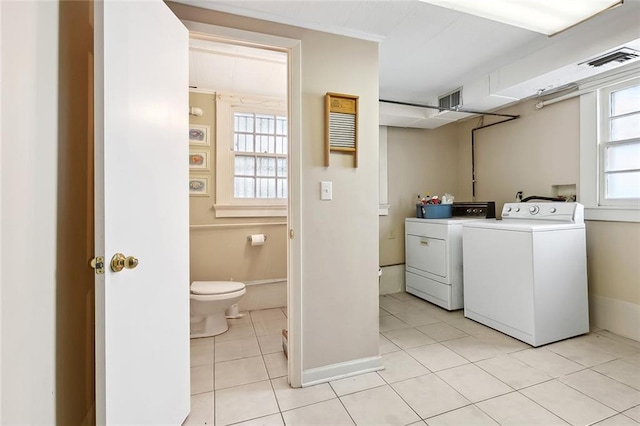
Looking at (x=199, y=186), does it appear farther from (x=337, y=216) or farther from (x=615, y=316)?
(x=615, y=316)

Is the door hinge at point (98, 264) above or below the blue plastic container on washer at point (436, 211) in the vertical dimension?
below

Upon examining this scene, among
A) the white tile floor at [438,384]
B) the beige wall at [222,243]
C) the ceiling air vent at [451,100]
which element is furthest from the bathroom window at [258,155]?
the ceiling air vent at [451,100]

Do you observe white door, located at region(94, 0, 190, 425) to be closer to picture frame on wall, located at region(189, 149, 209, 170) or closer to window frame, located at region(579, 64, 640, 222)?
picture frame on wall, located at region(189, 149, 209, 170)

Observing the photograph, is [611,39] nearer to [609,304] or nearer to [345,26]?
[345,26]

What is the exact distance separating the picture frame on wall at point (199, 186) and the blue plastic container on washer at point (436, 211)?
2.43m

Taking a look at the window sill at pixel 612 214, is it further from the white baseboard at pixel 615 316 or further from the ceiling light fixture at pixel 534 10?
the ceiling light fixture at pixel 534 10

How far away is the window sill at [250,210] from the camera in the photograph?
10.2ft

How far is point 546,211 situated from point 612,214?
446 mm

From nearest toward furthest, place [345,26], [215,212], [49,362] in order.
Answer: [49,362]
[345,26]
[215,212]

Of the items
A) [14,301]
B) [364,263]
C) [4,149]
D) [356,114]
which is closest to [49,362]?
[14,301]

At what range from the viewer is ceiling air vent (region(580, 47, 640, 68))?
6.42ft

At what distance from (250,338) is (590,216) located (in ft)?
10.3

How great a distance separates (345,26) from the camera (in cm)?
188

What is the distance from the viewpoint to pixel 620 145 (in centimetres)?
247
